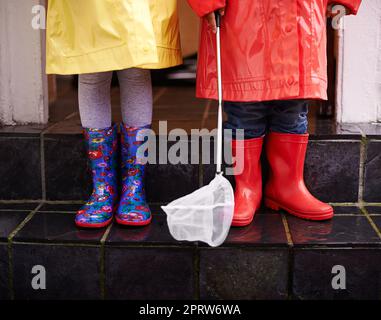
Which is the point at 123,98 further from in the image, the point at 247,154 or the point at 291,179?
the point at 291,179

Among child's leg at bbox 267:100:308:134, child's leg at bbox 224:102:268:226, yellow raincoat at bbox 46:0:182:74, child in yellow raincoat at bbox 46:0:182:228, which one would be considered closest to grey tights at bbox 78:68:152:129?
child in yellow raincoat at bbox 46:0:182:228

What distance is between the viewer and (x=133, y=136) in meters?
1.89

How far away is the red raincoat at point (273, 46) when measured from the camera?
1.73 meters

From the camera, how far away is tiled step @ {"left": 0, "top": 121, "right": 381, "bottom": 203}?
2027 mm

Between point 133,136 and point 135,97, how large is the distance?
12 centimetres

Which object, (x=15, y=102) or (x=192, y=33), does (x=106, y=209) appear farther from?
(x=192, y=33)

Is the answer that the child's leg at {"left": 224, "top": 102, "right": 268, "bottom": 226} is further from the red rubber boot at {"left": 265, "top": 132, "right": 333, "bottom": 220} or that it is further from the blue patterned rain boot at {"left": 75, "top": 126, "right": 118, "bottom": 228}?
the blue patterned rain boot at {"left": 75, "top": 126, "right": 118, "bottom": 228}

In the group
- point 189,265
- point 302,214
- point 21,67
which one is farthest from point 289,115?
point 21,67

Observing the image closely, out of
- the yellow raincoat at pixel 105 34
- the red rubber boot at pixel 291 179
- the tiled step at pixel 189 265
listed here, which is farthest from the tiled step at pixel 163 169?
the yellow raincoat at pixel 105 34

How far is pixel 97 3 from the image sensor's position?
1.65 meters

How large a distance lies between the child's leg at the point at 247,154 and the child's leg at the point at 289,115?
0.03 metres

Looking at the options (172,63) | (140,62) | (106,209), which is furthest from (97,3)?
(106,209)

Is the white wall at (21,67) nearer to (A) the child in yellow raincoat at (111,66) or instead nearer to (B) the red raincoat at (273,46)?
(A) the child in yellow raincoat at (111,66)

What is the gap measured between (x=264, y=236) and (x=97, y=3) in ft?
2.58
